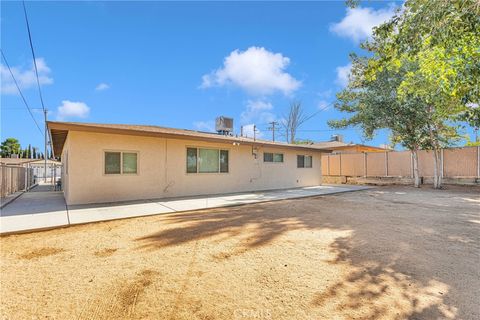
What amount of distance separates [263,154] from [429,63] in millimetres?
7148

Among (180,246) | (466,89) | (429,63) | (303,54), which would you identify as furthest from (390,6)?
(303,54)

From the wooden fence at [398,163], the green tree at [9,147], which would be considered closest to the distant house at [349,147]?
the wooden fence at [398,163]

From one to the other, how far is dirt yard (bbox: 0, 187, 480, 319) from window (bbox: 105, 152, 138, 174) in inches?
129

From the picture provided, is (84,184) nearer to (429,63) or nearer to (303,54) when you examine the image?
(429,63)

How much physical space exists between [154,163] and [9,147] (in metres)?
47.0

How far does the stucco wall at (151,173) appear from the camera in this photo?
7547 mm

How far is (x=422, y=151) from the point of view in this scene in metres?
15.0

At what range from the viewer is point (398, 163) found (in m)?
16.0

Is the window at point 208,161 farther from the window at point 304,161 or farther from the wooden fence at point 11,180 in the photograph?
the wooden fence at point 11,180

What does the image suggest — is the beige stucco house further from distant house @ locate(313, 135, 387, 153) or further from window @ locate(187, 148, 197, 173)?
distant house @ locate(313, 135, 387, 153)

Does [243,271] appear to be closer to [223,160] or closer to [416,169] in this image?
[223,160]

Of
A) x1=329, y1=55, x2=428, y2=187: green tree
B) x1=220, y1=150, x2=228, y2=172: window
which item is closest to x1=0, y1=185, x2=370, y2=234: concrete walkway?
x1=220, y1=150, x2=228, y2=172: window

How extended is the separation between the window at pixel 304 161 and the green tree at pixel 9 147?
47.5m

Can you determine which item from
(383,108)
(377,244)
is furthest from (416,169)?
(377,244)
